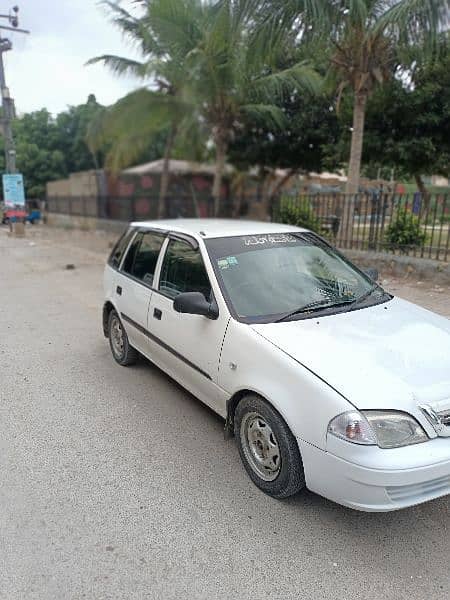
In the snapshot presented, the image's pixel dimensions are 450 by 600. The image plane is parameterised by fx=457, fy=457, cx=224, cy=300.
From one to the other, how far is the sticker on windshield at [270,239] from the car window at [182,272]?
1.47 feet

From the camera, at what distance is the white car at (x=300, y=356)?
7.57 ft

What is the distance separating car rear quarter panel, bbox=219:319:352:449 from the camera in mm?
2381

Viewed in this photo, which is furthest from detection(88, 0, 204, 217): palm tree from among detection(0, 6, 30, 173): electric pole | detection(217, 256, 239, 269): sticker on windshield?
detection(217, 256, 239, 269): sticker on windshield

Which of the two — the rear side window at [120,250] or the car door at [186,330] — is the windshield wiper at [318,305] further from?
the rear side window at [120,250]

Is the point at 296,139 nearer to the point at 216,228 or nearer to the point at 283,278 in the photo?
the point at 216,228

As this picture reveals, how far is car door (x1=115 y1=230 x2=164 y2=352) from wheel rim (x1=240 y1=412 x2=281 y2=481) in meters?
1.64

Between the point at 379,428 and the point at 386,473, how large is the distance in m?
0.21

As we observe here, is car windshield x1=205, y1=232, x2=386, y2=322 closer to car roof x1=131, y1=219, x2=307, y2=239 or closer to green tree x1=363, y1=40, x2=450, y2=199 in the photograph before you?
car roof x1=131, y1=219, x2=307, y2=239

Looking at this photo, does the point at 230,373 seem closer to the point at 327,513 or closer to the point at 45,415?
the point at 327,513

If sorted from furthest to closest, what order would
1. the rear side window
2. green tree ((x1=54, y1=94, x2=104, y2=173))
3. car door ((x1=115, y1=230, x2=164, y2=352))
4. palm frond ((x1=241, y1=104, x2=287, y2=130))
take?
green tree ((x1=54, y1=94, x2=104, y2=173)) → palm frond ((x1=241, y1=104, x2=287, y2=130)) → the rear side window → car door ((x1=115, y1=230, x2=164, y2=352))

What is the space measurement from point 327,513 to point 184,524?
85cm

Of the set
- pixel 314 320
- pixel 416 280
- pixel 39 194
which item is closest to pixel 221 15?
pixel 416 280

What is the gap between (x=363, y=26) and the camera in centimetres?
818

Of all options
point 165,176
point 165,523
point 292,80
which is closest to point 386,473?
point 165,523
